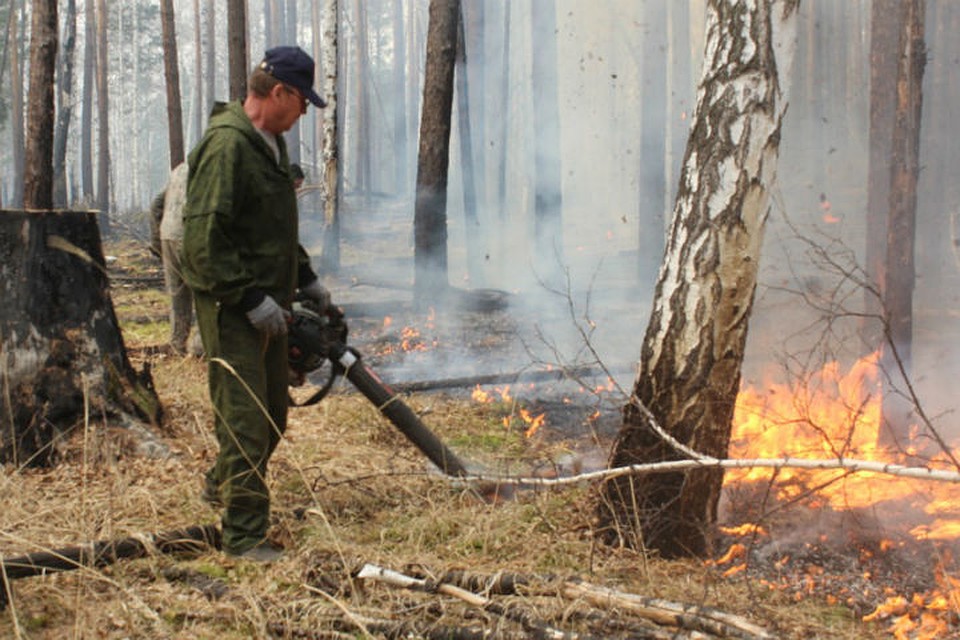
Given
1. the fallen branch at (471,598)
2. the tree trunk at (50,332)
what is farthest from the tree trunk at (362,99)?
the fallen branch at (471,598)

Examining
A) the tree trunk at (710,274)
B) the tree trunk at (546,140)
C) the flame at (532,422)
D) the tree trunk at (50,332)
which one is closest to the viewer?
the tree trunk at (710,274)

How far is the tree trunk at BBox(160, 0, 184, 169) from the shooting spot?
50.2 ft

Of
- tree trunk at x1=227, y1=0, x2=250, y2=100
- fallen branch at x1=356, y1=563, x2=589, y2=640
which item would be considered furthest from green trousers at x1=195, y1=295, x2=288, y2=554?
tree trunk at x1=227, y1=0, x2=250, y2=100

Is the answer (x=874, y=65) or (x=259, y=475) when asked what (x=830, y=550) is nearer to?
(x=259, y=475)

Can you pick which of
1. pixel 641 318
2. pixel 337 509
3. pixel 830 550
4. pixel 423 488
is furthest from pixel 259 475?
pixel 641 318

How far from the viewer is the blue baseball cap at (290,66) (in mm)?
3686

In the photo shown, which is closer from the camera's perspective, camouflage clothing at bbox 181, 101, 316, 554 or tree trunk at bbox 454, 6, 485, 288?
camouflage clothing at bbox 181, 101, 316, 554

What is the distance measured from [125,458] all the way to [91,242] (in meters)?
1.28

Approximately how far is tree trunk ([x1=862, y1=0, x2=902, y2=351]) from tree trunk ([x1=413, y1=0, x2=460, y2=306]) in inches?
199

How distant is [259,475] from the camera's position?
379 centimetres

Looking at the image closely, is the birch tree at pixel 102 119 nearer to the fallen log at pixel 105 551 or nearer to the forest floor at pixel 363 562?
the forest floor at pixel 363 562

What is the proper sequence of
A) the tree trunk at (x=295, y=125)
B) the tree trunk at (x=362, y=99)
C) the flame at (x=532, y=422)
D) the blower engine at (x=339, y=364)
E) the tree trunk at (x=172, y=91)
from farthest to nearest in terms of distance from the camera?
1. the tree trunk at (x=362, y=99)
2. the tree trunk at (x=295, y=125)
3. the tree trunk at (x=172, y=91)
4. the flame at (x=532, y=422)
5. the blower engine at (x=339, y=364)

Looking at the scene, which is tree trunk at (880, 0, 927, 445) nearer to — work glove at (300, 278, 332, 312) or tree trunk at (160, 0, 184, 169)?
work glove at (300, 278, 332, 312)

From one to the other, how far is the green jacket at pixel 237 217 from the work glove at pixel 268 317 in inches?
1.5
